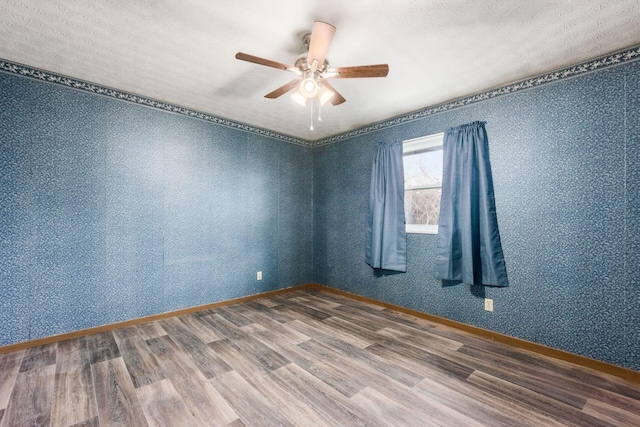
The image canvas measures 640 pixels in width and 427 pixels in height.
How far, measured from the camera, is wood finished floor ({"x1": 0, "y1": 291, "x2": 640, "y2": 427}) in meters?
1.68

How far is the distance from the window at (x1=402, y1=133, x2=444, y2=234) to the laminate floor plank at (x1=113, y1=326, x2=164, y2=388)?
3.05m

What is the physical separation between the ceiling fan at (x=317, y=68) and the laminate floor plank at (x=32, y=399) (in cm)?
257

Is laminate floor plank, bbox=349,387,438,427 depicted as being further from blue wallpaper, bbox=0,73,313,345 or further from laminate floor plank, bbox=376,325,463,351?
blue wallpaper, bbox=0,73,313,345

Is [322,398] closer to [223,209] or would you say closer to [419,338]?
[419,338]

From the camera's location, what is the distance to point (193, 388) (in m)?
1.95

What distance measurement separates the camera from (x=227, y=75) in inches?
106

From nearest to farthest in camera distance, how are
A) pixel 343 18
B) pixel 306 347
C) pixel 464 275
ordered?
pixel 343 18 → pixel 306 347 → pixel 464 275

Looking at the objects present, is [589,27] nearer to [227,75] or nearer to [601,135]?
[601,135]

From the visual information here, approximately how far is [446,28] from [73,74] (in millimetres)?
3442

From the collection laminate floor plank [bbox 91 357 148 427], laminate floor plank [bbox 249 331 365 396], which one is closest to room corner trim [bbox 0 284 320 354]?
laminate floor plank [bbox 91 357 148 427]

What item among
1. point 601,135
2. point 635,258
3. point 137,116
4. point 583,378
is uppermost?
point 137,116

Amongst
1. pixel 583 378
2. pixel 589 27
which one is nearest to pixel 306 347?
pixel 583 378

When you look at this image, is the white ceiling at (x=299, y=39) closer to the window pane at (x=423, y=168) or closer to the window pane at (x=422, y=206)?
the window pane at (x=423, y=168)

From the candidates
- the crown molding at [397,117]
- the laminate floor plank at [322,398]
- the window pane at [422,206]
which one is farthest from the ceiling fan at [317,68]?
the laminate floor plank at [322,398]
